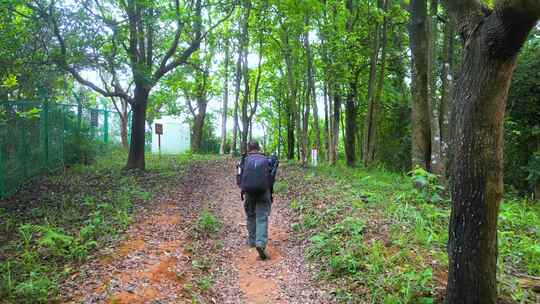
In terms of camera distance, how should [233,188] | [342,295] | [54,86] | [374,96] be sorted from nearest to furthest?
1. [342,295]
2. [54,86]
3. [233,188]
4. [374,96]

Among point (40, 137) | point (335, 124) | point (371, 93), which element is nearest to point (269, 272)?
point (40, 137)

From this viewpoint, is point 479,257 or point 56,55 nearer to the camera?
point 479,257

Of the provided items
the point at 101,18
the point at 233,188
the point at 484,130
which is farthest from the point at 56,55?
the point at 484,130

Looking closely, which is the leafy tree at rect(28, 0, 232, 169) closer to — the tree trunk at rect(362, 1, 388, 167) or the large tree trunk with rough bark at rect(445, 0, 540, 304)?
the tree trunk at rect(362, 1, 388, 167)

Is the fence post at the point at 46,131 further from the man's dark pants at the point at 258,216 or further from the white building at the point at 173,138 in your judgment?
the white building at the point at 173,138

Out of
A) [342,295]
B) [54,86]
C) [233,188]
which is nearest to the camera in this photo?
[342,295]

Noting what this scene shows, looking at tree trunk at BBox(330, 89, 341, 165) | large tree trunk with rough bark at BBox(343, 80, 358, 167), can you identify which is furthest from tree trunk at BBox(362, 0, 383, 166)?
tree trunk at BBox(330, 89, 341, 165)

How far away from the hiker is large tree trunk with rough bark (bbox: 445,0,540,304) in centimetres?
372

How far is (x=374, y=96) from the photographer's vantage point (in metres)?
18.4

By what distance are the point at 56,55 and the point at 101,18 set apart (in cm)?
165

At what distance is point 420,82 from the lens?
10742 millimetres

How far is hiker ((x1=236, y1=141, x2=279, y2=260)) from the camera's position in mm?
7371

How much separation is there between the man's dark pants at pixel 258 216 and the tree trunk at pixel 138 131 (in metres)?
8.80

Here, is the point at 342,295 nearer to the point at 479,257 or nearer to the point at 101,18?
the point at 479,257
